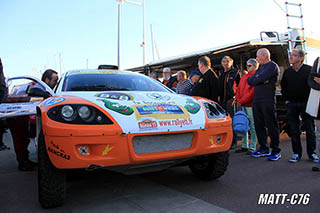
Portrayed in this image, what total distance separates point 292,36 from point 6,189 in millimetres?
6348

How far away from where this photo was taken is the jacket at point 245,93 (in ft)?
15.2

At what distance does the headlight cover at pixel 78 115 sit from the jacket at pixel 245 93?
10.5 feet

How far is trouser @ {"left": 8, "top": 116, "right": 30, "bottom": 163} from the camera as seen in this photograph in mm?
3953

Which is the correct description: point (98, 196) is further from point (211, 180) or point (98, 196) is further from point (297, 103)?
point (297, 103)

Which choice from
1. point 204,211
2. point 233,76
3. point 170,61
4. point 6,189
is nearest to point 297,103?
point 233,76

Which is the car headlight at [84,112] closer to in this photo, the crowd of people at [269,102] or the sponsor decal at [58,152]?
the sponsor decal at [58,152]

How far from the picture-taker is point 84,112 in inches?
86.9

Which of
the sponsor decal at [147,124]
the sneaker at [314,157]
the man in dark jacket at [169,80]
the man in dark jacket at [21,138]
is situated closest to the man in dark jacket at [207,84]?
the sneaker at [314,157]

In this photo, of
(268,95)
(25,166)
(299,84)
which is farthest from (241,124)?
(25,166)

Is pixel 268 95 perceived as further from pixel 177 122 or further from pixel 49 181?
pixel 49 181

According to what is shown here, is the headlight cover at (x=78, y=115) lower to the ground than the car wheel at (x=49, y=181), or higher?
higher

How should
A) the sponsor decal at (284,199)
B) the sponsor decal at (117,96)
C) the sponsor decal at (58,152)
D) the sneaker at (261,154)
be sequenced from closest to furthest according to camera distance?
1. the sponsor decal at (58,152)
2. the sponsor decal at (284,199)
3. the sponsor decal at (117,96)
4. the sneaker at (261,154)

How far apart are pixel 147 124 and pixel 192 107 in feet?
1.95

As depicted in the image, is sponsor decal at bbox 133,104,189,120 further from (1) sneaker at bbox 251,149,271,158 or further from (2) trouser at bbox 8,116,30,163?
(2) trouser at bbox 8,116,30,163
